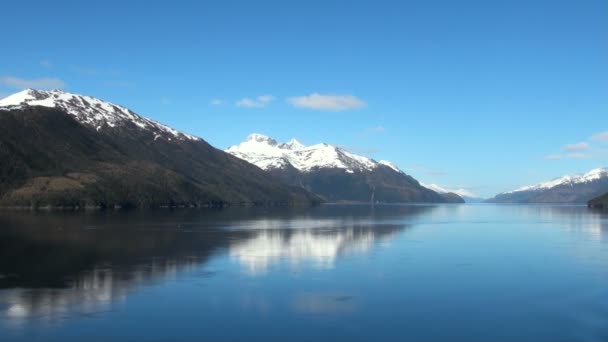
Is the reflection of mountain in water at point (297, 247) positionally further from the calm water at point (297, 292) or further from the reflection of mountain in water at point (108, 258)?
the calm water at point (297, 292)

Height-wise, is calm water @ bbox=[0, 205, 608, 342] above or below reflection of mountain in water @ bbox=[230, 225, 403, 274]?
below

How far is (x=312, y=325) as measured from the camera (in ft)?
111

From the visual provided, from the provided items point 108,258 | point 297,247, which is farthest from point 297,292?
point 297,247

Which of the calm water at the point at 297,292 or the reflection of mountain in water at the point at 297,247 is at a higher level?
the reflection of mountain in water at the point at 297,247

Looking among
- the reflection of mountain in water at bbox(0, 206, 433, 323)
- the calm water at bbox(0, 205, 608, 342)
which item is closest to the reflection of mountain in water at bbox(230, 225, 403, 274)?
the reflection of mountain in water at bbox(0, 206, 433, 323)

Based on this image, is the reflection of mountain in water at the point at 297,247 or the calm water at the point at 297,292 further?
the reflection of mountain in water at the point at 297,247

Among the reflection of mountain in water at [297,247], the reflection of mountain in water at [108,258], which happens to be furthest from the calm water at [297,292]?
the reflection of mountain in water at [297,247]

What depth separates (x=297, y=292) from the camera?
4356 centimetres

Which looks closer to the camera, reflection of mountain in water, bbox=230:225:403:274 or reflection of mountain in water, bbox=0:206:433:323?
reflection of mountain in water, bbox=0:206:433:323

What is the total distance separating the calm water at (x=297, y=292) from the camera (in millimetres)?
32719

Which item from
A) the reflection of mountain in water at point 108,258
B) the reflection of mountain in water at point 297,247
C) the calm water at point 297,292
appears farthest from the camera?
the reflection of mountain in water at point 297,247

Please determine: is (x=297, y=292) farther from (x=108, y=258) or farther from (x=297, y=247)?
(x=297, y=247)

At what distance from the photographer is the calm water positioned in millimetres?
32719

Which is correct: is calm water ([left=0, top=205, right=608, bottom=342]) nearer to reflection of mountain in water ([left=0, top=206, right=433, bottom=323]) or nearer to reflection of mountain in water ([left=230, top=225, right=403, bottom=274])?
reflection of mountain in water ([left=0, top=206, right=433, bottom=323])
